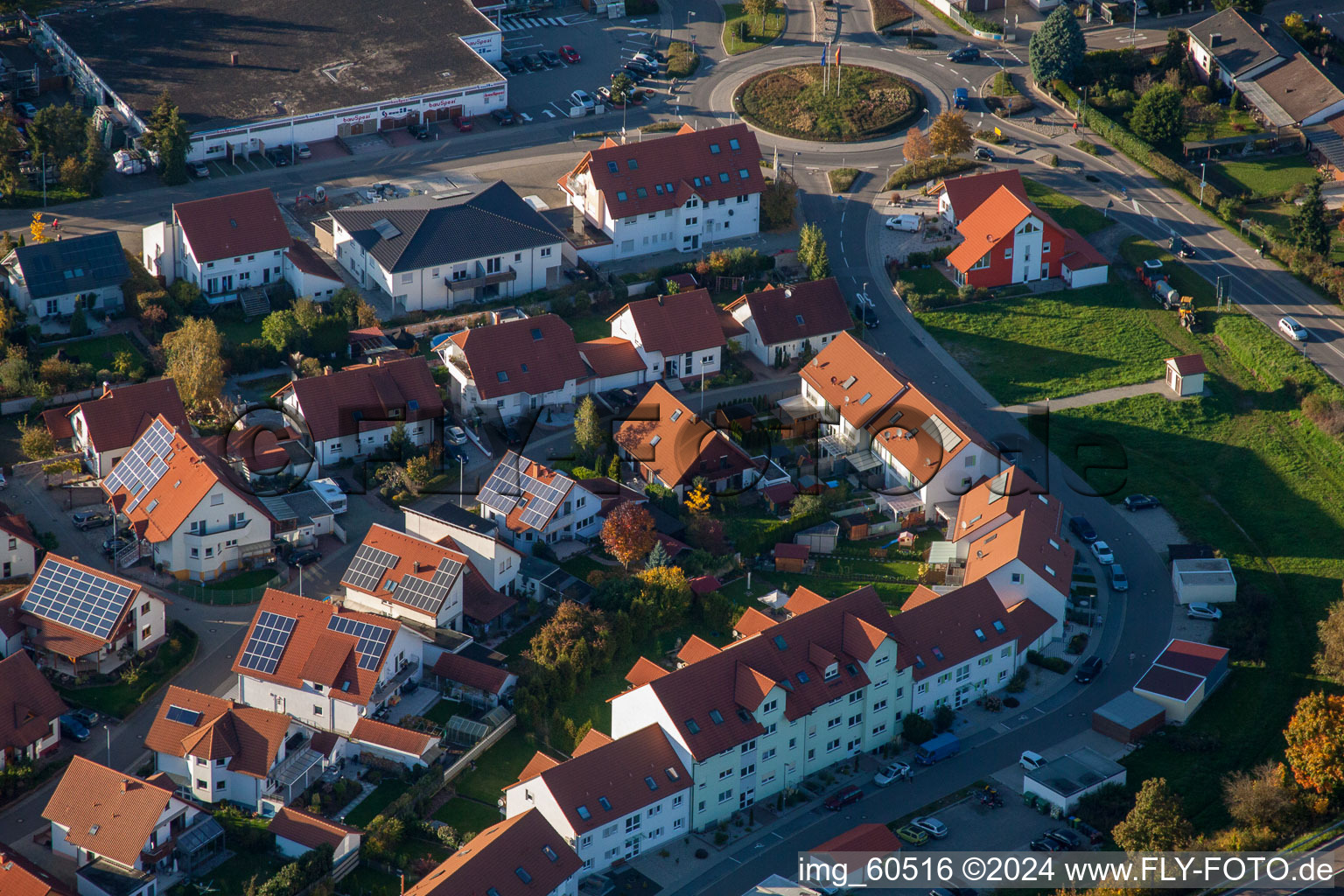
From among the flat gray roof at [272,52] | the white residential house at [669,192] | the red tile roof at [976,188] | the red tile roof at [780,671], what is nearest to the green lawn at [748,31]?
the flat gray roof at [272,52]

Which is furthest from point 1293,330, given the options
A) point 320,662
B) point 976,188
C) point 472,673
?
point 320,662

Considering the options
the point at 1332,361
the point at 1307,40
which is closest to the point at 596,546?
the point at 1332,361

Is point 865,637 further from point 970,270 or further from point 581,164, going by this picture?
point 581,164

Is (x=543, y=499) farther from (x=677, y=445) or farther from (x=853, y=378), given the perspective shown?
(x=853, y=378)

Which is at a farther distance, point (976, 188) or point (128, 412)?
point (976, 188)

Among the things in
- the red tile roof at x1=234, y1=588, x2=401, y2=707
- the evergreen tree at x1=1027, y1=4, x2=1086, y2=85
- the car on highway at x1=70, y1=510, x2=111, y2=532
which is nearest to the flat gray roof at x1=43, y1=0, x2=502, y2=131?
the evergreen tree at x1=1027, y1=4, x2=1086, y2=85

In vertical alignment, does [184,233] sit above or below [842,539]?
above
